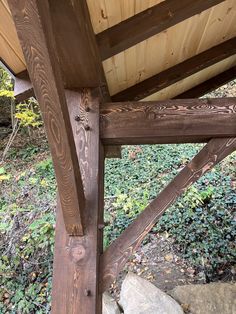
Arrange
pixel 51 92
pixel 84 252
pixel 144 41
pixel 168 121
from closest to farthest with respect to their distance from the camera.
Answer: pixel 51 92, pixel 84 252, pixel 168 121, pixel 144 41

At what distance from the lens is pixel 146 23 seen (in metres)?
1.56

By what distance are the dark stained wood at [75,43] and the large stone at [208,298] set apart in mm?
2610

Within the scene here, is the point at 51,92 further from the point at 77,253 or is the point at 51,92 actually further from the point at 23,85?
the point at 77,253

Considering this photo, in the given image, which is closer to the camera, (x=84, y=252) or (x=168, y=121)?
(x=84, y=252)

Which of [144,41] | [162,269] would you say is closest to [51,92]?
[144,41]

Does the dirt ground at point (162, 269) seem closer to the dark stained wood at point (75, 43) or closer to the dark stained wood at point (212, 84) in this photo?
the dark stained wood at point (212, 84)

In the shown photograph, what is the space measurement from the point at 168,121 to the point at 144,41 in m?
0.53

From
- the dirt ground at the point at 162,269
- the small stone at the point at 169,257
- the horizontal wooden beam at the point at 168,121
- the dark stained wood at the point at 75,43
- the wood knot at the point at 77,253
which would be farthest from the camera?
the small stone at the point at 169,257

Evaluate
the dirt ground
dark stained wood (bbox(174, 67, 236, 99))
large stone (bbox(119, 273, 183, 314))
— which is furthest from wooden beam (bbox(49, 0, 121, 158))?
the dirt ground

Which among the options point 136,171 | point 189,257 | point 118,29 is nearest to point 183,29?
point 118,29

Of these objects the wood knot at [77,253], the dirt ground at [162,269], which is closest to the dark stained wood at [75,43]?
the wood knot at [77,253]

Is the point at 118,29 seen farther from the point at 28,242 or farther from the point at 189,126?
the point at 28,242

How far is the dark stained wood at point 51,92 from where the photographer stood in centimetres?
83

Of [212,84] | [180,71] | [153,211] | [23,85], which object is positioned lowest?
[153,211]
